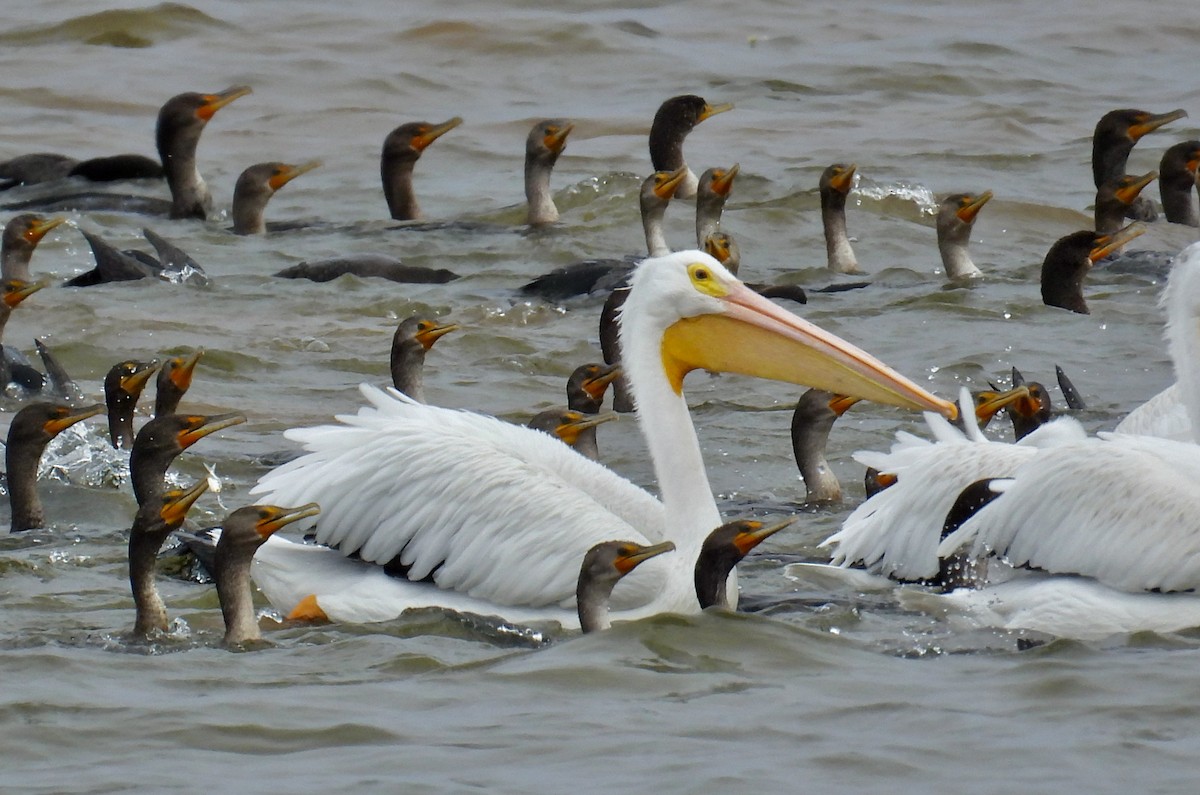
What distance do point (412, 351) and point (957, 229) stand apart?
3437 mm

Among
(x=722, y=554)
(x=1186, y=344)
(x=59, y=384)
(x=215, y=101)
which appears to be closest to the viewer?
(x=722, y=554)

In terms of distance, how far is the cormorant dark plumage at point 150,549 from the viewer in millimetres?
5445

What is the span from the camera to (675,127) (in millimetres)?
12828

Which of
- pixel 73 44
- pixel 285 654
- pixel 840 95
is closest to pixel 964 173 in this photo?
pixel 840 95

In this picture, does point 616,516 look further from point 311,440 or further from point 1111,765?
point 1111,765

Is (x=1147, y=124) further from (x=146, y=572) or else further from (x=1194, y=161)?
(x=146, y=572)

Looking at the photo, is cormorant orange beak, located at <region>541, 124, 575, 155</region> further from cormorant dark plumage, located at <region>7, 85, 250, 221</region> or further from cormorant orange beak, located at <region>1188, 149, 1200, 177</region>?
cormorant orange beak, located at <region>1188, 149, 1200, 177</region>

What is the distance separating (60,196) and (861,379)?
A: 785cm

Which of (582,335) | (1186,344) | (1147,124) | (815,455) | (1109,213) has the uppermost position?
(1186,344)

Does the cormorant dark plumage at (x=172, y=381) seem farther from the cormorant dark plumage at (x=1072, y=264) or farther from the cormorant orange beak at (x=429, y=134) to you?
the cormorant orange beak at (x=429, y=134)

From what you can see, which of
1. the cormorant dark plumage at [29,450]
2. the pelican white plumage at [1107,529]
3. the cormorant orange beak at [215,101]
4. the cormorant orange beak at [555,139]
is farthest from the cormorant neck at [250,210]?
the pelican white plumage at [1107,529]

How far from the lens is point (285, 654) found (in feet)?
17.1

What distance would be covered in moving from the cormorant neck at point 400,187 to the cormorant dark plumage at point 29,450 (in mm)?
5764

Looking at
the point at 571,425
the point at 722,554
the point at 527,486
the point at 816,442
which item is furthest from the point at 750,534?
the point at 816,442
